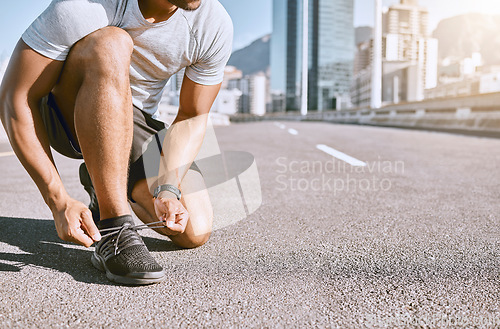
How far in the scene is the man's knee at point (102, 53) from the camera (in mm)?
1791

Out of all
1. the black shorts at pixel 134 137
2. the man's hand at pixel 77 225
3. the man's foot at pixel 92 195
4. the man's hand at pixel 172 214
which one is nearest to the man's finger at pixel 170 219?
the man's hand at pixel 172 214

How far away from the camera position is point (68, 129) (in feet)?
7.40

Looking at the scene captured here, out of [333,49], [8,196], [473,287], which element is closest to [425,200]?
[473,287]

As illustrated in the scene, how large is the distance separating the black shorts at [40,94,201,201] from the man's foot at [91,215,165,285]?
0.58 metres

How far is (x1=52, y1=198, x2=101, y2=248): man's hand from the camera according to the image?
1.63 meters

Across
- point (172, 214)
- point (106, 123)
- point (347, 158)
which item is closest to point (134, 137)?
point (106, 123)

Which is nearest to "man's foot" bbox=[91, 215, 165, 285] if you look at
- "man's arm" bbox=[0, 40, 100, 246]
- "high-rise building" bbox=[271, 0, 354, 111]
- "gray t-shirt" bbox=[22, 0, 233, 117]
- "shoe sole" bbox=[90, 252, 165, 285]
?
"shoe sole" bbox=[90, 252, 165, 285]

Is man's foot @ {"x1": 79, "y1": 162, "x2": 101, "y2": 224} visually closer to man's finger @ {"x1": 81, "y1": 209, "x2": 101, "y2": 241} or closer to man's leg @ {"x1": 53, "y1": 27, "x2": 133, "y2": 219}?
man's leg @ {"x1": 53, "y1": 27, "x2": 133, "y2": 219}

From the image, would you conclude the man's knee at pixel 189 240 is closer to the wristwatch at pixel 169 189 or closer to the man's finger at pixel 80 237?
the wristwatch at pixel 169 189

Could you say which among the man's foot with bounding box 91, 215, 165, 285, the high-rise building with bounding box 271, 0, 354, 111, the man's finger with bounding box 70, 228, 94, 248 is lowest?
the man's foot with bounding box 91, 215, 165, 285

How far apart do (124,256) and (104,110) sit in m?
0.57

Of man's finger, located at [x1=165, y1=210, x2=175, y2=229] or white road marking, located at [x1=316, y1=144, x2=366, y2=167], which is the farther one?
white road marking, located at [x1=316, y1=144, x2=366, y2=167]

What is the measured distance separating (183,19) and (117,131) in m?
0.66

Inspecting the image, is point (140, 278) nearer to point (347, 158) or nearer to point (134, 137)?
point (134, 137)
